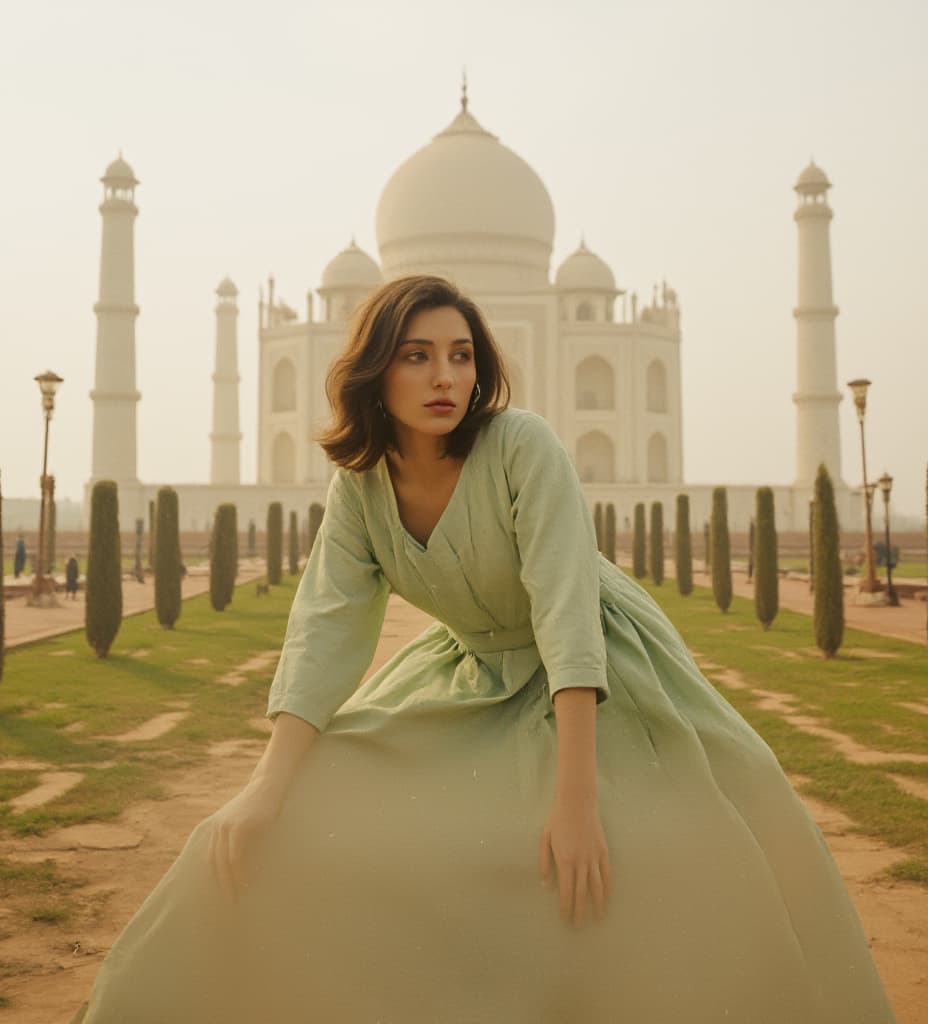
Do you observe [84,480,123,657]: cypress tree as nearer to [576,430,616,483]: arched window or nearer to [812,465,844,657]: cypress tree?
[812,465,844,657]: cypress tree

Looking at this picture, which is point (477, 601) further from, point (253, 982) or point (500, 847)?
point (253, 982)

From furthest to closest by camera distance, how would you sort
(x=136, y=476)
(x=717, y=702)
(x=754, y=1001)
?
(x=136, y=476)
(x=717, y=702)
(x=754, y=1001)

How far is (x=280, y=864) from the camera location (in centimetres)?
144

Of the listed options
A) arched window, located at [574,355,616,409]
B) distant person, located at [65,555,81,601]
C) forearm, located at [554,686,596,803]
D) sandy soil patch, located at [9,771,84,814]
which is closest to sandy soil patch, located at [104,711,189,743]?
sandy soil patch, located at [9,771,84,814]

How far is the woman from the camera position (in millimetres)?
1376

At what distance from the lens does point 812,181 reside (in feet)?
105

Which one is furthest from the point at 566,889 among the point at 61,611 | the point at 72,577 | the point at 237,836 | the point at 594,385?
the point at 594,385

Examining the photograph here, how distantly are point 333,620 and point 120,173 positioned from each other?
32910mm

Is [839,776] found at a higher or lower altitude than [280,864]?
lower

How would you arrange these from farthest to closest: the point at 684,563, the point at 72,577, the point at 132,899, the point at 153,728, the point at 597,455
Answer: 1. the point at 597,455
2. the point at 684,563
3. the point at 72,577
4. the point at 153,728
5. the point at 132,899

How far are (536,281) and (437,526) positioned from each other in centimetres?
3512

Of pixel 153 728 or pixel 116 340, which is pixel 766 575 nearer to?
pixel 153 728

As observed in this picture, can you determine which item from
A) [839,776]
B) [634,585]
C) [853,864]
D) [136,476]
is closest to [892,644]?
[839,776]

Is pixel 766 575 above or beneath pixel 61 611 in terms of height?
above
